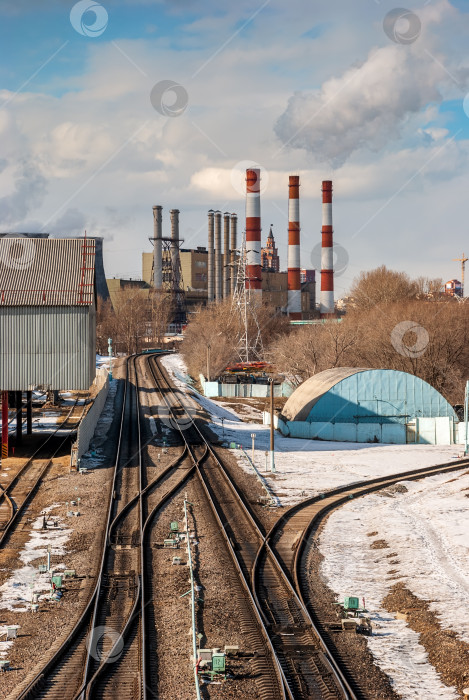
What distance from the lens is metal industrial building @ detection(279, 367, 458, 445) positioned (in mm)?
40750

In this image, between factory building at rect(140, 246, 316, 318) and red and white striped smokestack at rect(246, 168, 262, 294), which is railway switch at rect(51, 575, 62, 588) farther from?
factory building at rect(140, 246, 316, 318)

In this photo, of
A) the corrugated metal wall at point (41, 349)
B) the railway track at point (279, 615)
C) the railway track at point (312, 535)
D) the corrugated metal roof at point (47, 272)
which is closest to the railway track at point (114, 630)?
the railway track at point (279, 615)

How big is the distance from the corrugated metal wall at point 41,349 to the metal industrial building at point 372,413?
47.8 ft

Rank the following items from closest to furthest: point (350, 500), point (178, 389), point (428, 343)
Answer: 1. point (350, 500)
2. point (178, 389)
3. point (428, 343)

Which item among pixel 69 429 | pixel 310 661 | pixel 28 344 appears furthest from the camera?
pixel 69 429

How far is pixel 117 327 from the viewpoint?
10612cm

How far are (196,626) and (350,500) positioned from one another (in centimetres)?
1270

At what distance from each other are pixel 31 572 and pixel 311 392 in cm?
2783

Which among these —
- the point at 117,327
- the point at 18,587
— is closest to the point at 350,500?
the point at 18,587

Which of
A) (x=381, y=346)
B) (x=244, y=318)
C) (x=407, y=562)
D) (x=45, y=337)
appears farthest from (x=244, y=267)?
(x=407, y=562)

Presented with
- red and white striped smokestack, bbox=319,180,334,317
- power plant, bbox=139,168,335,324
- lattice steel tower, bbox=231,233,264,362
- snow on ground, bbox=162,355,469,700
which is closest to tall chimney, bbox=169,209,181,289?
power plant, bbox=139,168,335,324

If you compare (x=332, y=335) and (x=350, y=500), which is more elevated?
(x=332, y=335)

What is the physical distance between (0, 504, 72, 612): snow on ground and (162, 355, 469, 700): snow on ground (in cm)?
642

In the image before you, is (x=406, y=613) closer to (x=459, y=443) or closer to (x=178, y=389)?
(x=459, y=443)
